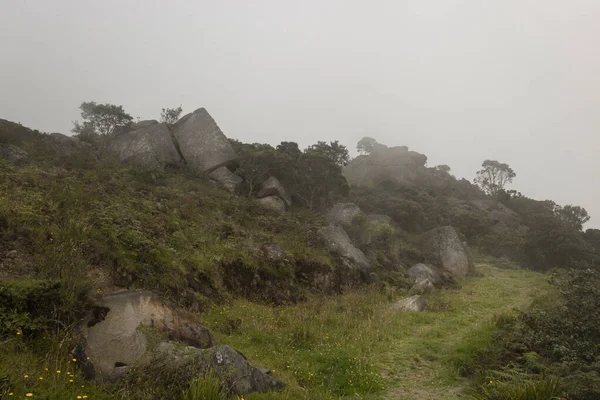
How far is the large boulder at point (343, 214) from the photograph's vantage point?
82.5 ft

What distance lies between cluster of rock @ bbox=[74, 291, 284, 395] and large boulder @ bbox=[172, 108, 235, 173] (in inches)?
699

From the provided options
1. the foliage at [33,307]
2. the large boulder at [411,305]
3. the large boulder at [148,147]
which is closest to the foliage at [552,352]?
the large boulder at [411,305]

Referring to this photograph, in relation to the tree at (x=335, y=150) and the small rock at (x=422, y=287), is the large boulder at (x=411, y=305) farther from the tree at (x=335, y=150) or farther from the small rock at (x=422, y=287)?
the tree at (x=335, y=150)

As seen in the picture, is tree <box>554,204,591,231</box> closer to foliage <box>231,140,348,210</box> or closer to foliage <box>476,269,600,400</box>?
foliage <box>231,140,348,210</box>

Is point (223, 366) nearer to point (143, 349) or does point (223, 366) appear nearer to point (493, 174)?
point (143, 349)

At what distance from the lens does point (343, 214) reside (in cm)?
2603

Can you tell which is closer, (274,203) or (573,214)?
(274,203)

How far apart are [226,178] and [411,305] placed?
1501cm

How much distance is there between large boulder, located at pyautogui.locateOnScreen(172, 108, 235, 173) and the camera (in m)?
25.3

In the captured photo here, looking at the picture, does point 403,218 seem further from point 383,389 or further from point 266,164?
point 383,389

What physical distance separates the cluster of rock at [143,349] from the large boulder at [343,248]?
12.2 m

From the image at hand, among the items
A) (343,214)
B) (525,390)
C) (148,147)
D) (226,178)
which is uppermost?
(148,147)

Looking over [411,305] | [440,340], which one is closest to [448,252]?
[411,305]

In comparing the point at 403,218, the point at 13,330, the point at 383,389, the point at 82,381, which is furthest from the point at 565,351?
the point at 403,218
